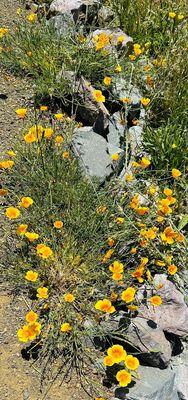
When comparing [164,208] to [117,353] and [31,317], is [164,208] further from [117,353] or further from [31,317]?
[31,317]

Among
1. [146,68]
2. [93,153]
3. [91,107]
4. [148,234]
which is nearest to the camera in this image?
[148,234]

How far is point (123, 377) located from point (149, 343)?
320 millimetres

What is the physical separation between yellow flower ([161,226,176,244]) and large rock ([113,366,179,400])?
82cm

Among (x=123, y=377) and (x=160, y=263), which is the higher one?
(x=160, y=263)

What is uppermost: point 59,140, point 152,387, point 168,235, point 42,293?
point 59,140

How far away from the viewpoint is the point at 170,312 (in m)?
3.43

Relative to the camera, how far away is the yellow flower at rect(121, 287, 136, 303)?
3184mm

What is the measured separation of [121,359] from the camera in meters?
3.00

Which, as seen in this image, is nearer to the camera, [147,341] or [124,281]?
Answer: [147,341]

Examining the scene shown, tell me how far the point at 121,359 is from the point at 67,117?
7.35ft

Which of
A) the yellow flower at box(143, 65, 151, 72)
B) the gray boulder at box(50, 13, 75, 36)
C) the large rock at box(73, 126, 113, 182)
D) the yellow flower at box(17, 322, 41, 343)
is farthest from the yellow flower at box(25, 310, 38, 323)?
the gray boulder at box(50, 13, 75, 36)

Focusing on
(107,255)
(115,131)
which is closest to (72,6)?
(115,131)

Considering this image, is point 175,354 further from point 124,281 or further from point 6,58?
point 6,58

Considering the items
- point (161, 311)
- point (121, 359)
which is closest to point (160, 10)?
point (161, 311)
